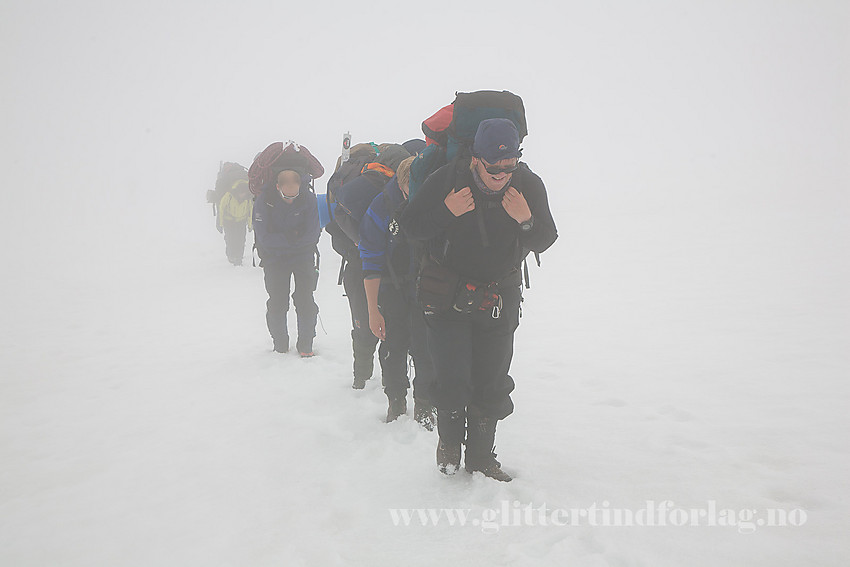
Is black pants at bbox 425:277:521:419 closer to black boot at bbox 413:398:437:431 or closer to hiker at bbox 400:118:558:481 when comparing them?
hiker at bbox 400:118:558:481

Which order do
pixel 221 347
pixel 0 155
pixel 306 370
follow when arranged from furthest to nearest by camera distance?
pixel 0 155, pixel 221 347, pixel 306 370

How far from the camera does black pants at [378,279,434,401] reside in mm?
3881

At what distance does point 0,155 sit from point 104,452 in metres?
59.6

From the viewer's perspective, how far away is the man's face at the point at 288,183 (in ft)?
18.2

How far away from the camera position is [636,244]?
13164mm

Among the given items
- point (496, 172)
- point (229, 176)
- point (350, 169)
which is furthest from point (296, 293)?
point (229, 176)

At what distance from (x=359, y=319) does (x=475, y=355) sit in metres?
1.96

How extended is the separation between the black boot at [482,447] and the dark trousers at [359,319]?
1729 millimetres

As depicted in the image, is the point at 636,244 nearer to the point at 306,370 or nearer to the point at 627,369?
the point at 627,369

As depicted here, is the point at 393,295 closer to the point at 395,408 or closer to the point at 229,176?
the point at 395,408

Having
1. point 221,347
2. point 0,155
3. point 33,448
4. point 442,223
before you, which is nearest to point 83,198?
point 0,155

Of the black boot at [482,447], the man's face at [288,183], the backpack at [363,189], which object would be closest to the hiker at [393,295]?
the backpack at [363,189]

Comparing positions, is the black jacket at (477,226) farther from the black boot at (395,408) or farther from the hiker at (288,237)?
the hiker at (288,237)

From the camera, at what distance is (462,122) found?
8.94 ft
